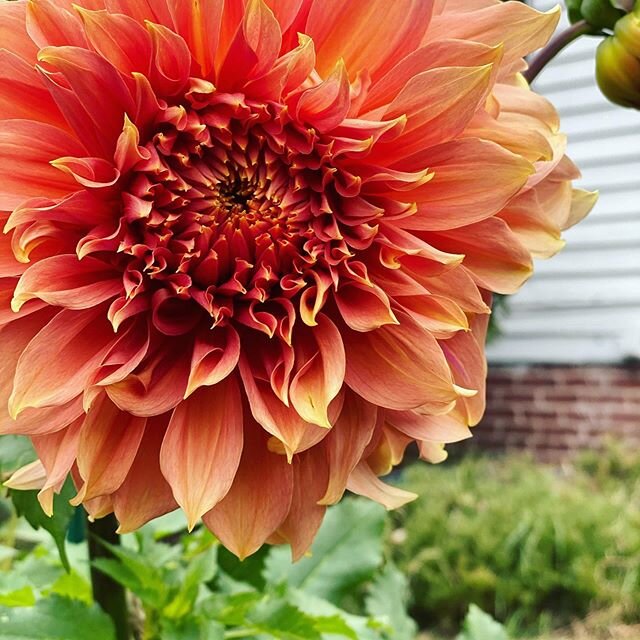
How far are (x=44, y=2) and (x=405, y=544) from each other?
3361 millimetres

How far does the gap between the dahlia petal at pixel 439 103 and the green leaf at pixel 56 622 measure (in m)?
0.46

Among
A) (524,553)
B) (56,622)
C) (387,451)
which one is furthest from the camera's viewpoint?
(524,553)

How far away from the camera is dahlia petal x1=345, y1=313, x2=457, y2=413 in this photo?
49 centimetres

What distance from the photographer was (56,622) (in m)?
0.69

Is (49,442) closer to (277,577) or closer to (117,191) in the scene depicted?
(117,191)

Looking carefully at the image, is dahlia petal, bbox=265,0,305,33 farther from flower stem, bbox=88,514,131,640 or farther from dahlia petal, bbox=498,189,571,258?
flower stem, bbox=88,514,131,640

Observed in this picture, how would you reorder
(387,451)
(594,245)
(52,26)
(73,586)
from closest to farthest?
(52,26), (387,451), (73,586), (594,245)

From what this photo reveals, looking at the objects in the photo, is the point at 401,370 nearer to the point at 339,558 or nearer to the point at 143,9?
the point at 143,9

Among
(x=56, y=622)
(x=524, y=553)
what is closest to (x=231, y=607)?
(x=56, y=622)

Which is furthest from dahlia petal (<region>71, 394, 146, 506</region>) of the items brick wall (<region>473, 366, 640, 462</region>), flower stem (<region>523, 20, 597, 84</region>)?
brick wall (<region>473, 366, 640, 462</region>)

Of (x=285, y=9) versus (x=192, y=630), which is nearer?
(x=285, y=9)

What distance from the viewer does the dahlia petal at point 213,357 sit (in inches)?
18.9

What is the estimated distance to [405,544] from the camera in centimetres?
357

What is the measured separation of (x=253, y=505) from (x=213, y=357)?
3.7 inches
